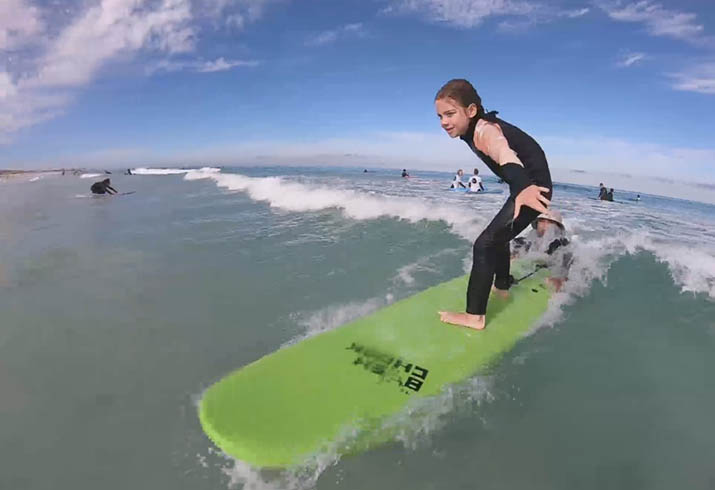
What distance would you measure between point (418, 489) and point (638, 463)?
1637mm

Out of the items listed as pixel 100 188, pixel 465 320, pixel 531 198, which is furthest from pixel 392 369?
pixel 100 188

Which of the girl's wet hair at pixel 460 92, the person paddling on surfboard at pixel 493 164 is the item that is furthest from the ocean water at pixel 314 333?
the girl's wet hair at pixel 460 92

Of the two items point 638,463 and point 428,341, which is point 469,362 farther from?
point 638,463

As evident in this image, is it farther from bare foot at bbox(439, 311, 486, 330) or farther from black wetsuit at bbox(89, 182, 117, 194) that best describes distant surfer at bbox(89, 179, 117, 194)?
bare foot at bbox(439, 311, 486, 330)

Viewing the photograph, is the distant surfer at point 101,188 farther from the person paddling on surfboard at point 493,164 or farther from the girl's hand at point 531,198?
the girl's hand at point 531,198

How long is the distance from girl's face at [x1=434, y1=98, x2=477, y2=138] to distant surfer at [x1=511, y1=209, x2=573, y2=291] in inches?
91.1

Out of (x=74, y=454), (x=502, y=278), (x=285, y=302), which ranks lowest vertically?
(x=74, y=454)

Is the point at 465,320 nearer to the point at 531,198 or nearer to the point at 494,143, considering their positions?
the point at 531,198

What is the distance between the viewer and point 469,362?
3.44 meters

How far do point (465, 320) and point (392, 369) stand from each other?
1079 millimetres

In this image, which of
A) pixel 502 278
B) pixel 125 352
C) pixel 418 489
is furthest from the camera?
pixel 502 278

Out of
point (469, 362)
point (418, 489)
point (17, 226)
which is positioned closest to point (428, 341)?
point (469, 362)

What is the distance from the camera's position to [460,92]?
134 inches

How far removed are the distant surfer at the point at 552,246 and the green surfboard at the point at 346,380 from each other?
1.36 meters
